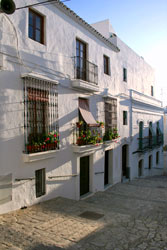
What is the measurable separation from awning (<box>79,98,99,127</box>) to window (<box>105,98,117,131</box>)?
1987mm

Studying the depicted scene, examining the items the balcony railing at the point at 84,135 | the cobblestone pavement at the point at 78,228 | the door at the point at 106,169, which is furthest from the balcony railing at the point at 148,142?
the cobblestone pavement at the point at 78,228

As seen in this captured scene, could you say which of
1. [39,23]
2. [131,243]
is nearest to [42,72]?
[39,23]

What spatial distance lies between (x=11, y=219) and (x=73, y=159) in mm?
3901

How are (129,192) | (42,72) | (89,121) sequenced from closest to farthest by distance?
(42,72), (89,121), (129,192)

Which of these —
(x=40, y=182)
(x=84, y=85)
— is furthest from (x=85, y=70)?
(x=40, y=182)

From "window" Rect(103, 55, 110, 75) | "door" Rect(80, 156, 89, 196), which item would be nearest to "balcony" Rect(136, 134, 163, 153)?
"window" Rect(103, 55, 110, 75)

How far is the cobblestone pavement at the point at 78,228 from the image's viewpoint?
4.55 meters

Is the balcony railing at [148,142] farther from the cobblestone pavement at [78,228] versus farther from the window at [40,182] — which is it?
the window at [40,182]

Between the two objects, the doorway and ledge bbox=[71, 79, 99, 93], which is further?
the doorway

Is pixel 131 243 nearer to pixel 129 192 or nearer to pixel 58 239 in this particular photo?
pixel 58 239

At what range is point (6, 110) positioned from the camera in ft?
20.7

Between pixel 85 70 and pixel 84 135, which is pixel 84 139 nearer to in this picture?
pixel 84 135

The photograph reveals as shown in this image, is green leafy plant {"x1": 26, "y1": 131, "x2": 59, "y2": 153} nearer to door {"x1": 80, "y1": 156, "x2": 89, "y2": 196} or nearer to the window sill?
the window sill

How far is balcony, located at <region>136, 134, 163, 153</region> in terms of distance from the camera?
16.9 meters
